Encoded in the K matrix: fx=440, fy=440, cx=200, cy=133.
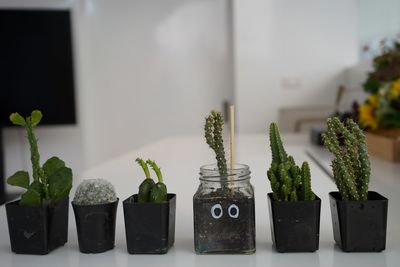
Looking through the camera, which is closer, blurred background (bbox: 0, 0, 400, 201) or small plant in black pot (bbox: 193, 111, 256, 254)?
small plant in black pot (bbox: 193, 111, 256, 254)

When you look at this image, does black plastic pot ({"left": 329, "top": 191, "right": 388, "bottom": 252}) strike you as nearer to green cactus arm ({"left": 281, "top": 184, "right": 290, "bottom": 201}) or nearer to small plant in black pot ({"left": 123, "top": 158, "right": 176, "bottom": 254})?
green cactus arm ({"left": 281, "top": 184, "right": 290, "bottom": 201})

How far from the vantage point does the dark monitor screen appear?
13.0ft

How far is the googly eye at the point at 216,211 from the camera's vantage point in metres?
0.69

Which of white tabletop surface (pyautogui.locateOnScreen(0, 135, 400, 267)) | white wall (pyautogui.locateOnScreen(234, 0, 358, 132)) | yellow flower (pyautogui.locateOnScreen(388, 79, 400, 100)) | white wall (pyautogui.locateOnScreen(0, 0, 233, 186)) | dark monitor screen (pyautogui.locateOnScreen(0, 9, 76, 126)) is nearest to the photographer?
white tabletop surface (pyautogui.locateOnScreen(0, 135, 400, 267))

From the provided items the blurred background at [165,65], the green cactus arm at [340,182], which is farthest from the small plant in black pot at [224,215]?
the blurred background at [165,65]

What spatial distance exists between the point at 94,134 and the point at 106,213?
365cm

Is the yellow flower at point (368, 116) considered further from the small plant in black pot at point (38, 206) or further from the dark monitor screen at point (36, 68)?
the dark monitor screen at point (36, 68)

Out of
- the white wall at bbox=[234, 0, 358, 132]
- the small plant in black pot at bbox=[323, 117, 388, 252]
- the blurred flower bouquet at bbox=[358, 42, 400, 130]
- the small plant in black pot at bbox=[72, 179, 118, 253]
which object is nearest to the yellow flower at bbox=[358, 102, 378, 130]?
the blurred flower bouquet at bbox=[358, 42, 400, 130]

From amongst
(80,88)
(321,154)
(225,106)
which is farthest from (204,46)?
(321,154)

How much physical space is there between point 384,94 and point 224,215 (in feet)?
3.84

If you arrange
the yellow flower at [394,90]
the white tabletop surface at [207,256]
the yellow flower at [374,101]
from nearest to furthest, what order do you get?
the white tabletop surface at [207,256]
the yellow flower at [394,90]
the yellow flower at [374,101]

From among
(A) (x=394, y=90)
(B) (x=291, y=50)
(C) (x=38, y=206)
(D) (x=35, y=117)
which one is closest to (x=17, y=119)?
(D) (x=35, y=117)

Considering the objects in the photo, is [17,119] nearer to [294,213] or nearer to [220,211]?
[220,211]

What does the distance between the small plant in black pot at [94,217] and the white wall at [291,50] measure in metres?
3.20
